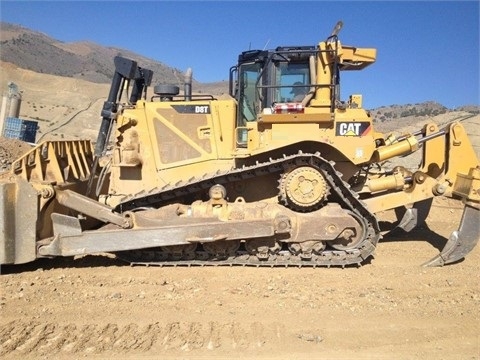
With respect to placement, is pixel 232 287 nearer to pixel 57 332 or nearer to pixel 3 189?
pixel 57 332

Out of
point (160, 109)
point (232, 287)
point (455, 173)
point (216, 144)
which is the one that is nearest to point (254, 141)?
point (216, 144)

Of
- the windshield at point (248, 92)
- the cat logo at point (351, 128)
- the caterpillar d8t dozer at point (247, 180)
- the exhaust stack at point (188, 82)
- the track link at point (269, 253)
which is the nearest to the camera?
the caterpillar d8t dozer at point (247, 180)

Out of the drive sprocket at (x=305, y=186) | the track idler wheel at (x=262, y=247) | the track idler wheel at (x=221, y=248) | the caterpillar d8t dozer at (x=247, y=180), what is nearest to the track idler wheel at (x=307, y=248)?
the caterpillar d8t dozer at (x=247, y=180)

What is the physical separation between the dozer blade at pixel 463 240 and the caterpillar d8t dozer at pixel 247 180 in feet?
0.05

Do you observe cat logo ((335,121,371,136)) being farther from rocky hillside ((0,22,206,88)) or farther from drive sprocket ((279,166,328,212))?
rocky hillside ((0,22,206,88))

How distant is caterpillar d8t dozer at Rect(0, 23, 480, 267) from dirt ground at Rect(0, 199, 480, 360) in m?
0.34

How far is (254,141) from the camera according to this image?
6.77m

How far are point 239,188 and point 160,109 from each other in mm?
→ 1607

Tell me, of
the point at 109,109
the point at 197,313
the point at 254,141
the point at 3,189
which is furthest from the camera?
the point at 109,109

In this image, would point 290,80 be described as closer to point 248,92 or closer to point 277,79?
point 277,79

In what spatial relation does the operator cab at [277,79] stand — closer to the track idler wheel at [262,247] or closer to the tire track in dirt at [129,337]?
the track idler wheel at [262,247]

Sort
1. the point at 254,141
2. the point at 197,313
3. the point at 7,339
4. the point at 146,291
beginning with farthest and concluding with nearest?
1. the point at 254,141
2. the point at 146,291
3. the point at 197,313
4. the point at 7,339

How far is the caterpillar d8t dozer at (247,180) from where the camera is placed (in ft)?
21.1

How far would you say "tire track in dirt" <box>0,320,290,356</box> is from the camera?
4410 mm
